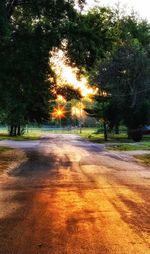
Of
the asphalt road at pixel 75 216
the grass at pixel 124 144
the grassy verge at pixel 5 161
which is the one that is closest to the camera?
the asphalt road at pixel 75 216

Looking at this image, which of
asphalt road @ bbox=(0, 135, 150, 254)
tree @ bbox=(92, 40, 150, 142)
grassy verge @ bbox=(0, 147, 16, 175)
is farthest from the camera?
tree @ bbox=(92, 40, 150, 142)

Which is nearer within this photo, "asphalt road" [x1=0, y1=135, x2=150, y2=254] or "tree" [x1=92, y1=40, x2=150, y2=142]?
"asphalt road" [x1=0, y1=135, x2=150, y2=254]

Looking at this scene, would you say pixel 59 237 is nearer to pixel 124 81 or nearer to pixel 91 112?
pixel 124 81

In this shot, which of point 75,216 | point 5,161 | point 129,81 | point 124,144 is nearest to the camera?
point 75,216

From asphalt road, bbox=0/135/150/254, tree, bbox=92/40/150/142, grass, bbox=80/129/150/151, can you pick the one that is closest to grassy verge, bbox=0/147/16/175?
asphalt road, bbox=0/135/150/254

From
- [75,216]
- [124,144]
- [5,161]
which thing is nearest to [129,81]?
[124,144]

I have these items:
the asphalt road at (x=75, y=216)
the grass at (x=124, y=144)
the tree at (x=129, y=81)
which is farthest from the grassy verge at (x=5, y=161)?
the tree at (x=129, y=81)

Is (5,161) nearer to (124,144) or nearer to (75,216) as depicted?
(75,216)

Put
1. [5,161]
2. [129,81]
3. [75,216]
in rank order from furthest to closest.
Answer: [129,81]
[5,161]
[75,216]

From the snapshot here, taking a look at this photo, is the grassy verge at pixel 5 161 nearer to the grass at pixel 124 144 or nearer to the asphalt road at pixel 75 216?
the asphalt road at pixel 75 216

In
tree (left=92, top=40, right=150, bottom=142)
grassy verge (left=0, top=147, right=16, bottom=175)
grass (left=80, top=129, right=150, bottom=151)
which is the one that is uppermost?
tree (left=92, top=40, right=150, bottom=142)

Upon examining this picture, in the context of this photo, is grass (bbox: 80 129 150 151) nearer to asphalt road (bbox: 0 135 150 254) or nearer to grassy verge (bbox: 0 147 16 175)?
grassy verge (bbox: 0 147 16 175)

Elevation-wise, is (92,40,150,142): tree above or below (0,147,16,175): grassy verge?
above

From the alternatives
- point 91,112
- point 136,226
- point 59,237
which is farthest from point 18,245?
point 91,112
